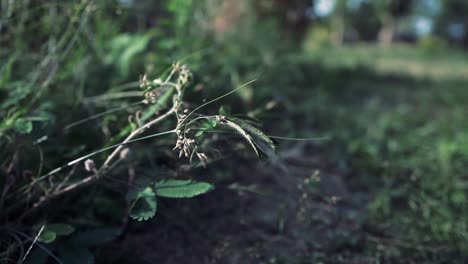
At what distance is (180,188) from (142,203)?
8cm

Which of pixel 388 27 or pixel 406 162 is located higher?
pixel 406 162

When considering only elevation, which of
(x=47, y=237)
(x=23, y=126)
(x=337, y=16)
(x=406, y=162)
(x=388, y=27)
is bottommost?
(x=388, y=27)

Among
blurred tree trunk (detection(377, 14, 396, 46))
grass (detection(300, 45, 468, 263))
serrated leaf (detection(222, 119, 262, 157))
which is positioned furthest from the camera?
blurred tree trunk (detection(377, 14, 396, 46))

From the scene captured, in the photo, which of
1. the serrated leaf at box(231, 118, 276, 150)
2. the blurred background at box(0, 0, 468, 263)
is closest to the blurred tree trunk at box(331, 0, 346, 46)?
the blurred background at box(0, 0, 468, 263)

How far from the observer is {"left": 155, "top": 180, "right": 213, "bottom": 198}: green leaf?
91cm

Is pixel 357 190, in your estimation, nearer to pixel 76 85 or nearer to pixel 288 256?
pixel 288 256

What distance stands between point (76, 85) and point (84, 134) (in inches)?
12.3

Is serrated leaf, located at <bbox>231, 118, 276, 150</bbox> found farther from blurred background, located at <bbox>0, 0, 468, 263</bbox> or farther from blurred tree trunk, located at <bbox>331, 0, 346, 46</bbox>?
blurred tree trunk, located at <bbox>331, 0, 346, 46</bbox>

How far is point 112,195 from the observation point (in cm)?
137

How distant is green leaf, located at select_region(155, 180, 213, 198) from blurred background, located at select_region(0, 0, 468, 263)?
2.6 inches

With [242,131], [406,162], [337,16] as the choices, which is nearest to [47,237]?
[242,131]

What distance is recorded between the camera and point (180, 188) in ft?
3.13

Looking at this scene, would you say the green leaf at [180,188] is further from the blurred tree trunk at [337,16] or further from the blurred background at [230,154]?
the blurred tree trunk at [337,16]

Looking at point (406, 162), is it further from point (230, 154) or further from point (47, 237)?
point (47, 237)
